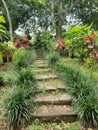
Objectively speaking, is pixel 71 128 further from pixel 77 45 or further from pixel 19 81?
pixel 77 45

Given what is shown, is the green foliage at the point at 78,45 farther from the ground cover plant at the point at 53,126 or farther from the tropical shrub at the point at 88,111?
the ground cover plant at the point at 53,126

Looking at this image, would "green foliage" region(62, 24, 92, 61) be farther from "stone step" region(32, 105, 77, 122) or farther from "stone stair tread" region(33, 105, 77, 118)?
"stone step" region(32, 105, 77, 122)

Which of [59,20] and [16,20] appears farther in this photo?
[16,20]

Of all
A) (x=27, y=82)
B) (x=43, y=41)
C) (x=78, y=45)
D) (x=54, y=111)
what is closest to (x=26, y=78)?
(x=27, y=82)

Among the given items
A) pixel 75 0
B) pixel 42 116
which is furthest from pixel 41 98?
pixel 75 0

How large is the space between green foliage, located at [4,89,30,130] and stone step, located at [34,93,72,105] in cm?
57

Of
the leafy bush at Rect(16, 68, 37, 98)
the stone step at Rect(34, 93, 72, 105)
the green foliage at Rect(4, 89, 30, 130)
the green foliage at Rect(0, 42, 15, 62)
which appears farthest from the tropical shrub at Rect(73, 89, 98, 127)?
the green foliage at Rect(0, 42, 15, 62)

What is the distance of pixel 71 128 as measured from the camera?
11.1 feet

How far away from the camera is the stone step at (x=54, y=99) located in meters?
4.18

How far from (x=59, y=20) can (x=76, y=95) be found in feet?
41.6

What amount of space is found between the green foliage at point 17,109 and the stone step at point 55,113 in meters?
0.21

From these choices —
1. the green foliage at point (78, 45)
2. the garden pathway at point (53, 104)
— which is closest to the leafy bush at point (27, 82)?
the garden pathway at point (53, 104)

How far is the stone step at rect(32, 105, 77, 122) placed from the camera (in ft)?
12.0

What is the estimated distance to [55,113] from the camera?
Answer: 12.2 ft
